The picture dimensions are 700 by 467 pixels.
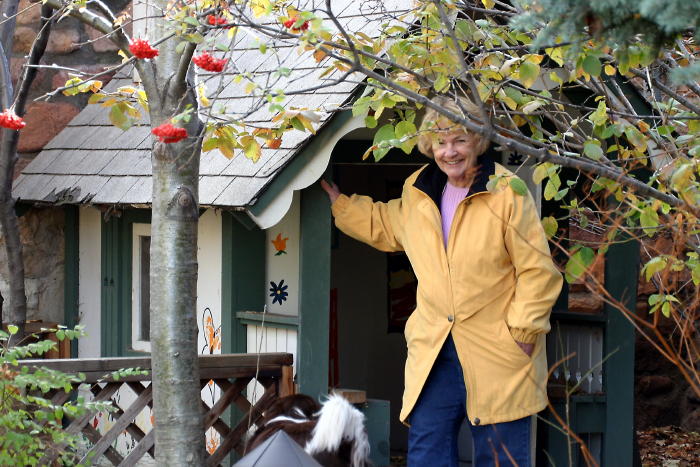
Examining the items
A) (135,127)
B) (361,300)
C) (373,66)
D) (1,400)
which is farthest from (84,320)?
(373,66)

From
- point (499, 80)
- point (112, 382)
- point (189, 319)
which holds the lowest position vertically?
point (112, 382)

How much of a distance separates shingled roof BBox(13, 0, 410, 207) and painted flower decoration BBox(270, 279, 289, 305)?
75 centimetres

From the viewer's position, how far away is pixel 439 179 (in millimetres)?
5113

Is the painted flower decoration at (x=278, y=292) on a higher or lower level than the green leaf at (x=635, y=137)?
lower

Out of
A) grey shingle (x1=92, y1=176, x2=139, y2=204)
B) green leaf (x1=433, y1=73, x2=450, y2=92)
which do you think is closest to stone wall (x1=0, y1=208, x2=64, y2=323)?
grey shingle (x1=92, y1=176, x2=139, y2=204)

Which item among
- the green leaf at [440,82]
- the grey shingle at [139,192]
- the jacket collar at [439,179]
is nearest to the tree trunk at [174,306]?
the green leaf at [440,82]

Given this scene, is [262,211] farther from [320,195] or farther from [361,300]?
[361,300]

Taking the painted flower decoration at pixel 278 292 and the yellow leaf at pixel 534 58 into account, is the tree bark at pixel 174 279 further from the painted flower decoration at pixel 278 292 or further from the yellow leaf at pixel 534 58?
the painted flower decoration at pixel 278 292

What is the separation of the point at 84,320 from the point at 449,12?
13.9 ft

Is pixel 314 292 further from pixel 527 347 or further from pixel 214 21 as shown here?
pixel 214 21

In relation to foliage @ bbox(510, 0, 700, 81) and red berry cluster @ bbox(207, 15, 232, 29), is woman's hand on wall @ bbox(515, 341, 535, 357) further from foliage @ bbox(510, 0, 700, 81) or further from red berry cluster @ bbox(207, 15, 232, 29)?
foliage @ bbox(510, 0, 700, 81)

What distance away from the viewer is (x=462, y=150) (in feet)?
15.9

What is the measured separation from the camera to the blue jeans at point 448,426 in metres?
4.87

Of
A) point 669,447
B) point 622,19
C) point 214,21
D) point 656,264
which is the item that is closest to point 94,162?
point 214,21
